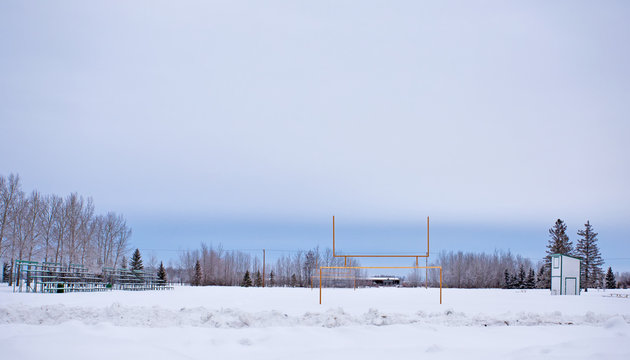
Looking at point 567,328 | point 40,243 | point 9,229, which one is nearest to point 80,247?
point 40,243

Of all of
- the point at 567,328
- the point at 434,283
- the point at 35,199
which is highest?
the point at 35,199

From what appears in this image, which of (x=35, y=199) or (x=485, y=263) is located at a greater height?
(x=35, y=199)

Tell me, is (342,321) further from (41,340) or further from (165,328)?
(41,340)

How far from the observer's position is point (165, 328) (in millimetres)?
11273

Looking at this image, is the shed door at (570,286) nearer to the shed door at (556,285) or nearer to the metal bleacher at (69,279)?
the shed door at (556,285)

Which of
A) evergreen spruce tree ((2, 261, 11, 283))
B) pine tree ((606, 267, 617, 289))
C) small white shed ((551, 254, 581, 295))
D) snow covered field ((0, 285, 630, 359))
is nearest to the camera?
snow covered field ((0, 285, 630, 359))

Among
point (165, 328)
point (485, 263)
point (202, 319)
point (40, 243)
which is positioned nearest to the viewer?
point (165, 328)

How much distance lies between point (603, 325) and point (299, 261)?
6352 centimetres

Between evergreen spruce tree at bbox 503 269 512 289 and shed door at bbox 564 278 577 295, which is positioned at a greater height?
shed door at bbox 564 278 577 295

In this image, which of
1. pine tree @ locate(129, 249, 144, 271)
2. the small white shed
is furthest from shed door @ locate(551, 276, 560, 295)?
pine tree @ locate(129, 249, 144, 271)

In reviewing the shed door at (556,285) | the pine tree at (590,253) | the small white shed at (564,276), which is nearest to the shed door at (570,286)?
the small white shed at (564,276)

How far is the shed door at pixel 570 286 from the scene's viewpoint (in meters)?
35.0

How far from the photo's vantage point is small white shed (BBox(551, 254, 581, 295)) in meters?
34.9

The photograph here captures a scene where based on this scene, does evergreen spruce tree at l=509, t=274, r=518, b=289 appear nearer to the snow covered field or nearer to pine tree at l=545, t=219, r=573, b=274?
pine tree at l=545, t=219, r=573, b=274
